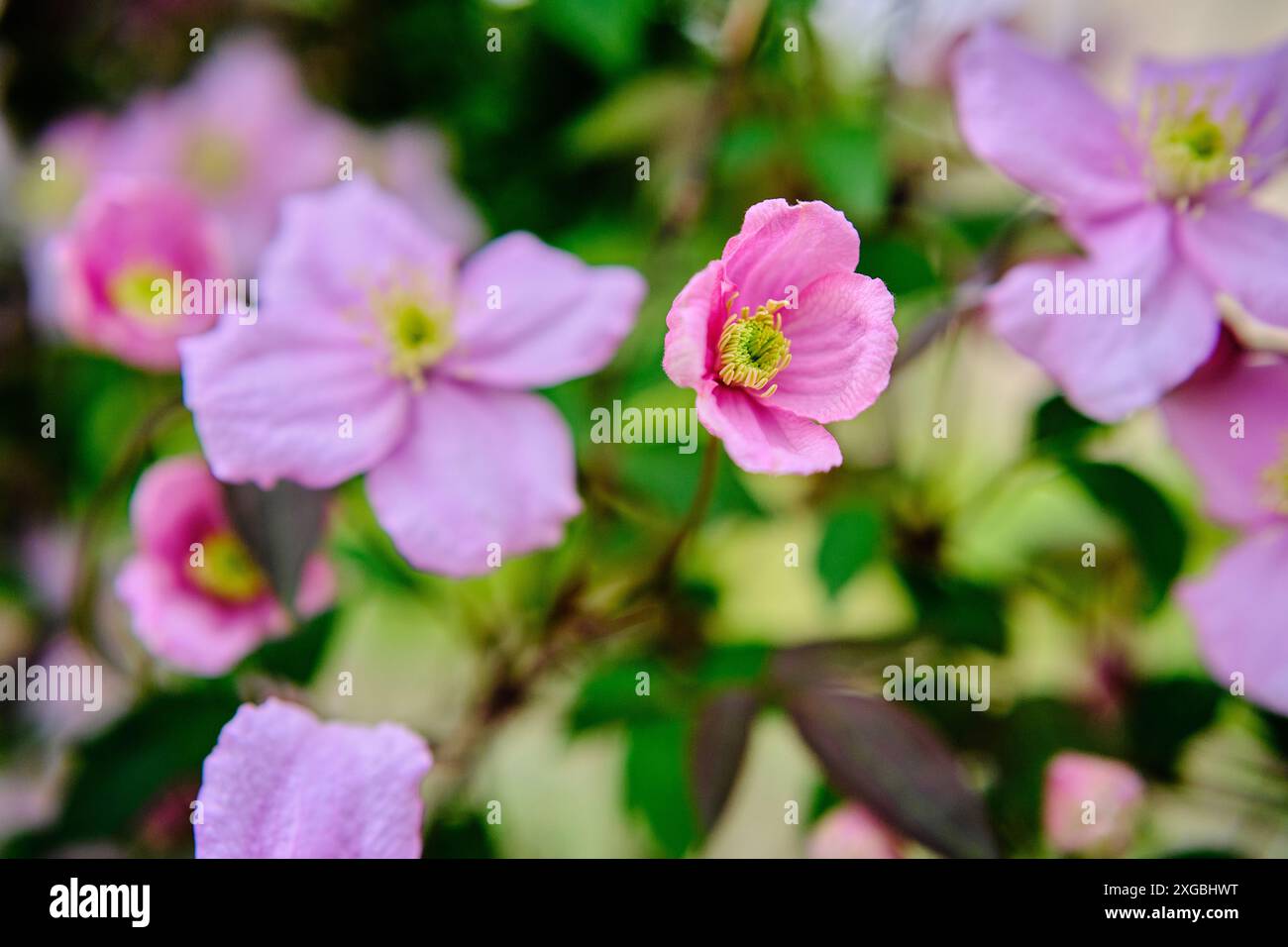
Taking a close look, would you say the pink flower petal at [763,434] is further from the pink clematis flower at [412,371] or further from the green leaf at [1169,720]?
the green leaf at [1169,720]

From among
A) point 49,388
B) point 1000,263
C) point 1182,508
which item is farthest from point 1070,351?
point 49,388

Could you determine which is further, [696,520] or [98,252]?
[98,252]

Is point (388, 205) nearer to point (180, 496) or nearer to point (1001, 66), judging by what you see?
point (180, 496)

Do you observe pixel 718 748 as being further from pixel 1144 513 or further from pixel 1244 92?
pixel 1244 92

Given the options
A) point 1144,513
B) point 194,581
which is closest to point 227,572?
point 194,581

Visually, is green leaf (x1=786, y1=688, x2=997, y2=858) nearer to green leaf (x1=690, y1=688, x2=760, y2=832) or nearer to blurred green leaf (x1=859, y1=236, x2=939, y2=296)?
green leaf (x1=690, y1=688, x2=760, y2=832)

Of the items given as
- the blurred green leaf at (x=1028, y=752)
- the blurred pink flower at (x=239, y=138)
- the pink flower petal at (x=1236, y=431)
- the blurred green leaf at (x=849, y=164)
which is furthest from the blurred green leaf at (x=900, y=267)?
the blurred pink flower at (x=239, y=138)
